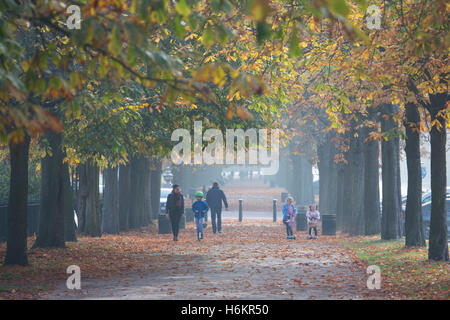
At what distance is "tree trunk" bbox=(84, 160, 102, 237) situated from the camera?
22.7 m

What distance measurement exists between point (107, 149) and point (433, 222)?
279 inches

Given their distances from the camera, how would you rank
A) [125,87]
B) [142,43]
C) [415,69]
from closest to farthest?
[142,43] → [415,69] → [125,87]

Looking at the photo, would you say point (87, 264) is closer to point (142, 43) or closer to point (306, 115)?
point (142, 43)

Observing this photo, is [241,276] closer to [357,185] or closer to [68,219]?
[68,219]

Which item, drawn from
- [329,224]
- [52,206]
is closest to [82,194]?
[52,206]

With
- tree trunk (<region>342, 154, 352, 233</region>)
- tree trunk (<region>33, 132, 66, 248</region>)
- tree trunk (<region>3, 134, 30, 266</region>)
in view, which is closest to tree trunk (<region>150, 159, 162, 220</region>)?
tree trunk (<region>342, 154, 352, 233</region>)

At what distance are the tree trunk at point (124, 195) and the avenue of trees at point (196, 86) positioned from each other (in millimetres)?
53

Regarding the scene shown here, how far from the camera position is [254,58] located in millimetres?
15938

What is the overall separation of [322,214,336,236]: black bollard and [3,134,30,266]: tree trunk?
46.9 ft

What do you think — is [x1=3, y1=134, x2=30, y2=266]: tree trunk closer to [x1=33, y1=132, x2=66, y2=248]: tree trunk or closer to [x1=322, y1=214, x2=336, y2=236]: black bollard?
[x1=33, y1=132, x2=66, y2=248]: tree trunk

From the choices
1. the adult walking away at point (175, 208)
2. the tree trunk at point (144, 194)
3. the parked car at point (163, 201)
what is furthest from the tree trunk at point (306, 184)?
the adult walking away at point (175, 208)

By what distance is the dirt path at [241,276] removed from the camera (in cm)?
1054
